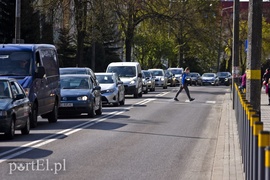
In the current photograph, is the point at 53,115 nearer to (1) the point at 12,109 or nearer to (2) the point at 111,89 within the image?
(1) the point at 12,109

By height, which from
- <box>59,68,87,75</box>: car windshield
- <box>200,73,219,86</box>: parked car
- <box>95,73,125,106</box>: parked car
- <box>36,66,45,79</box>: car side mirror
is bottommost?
<box>200,73,219,86</box>: parked car

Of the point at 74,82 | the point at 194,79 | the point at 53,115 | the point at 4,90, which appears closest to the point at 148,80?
the point at 194,79

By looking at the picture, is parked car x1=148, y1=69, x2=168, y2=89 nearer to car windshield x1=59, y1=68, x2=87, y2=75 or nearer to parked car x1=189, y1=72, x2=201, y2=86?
parked car x1=189, y1=72, x2=201, y2=86

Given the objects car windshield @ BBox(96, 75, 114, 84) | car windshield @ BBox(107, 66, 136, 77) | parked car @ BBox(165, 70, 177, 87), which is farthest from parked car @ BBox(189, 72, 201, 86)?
car windshield @ BBox(96, 75, 114, 84)

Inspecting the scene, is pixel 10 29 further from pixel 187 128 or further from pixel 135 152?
pixel 135 152

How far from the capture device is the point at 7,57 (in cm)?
2186

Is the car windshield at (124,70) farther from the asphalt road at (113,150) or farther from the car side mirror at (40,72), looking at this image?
the car side mirror at (40,72)

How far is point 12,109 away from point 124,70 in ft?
82.1

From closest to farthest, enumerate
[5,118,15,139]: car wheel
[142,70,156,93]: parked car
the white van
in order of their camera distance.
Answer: [5,118,15,139]: car wheel < the white van < [142,70,156,93]: parked car

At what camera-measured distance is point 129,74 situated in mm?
42219

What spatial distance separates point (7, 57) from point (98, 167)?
30.3 feet

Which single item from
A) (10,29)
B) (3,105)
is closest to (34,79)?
(3,105)

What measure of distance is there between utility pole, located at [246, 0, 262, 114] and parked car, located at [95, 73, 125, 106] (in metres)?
16.1

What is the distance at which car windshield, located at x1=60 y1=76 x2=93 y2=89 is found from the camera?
88.6 feet
